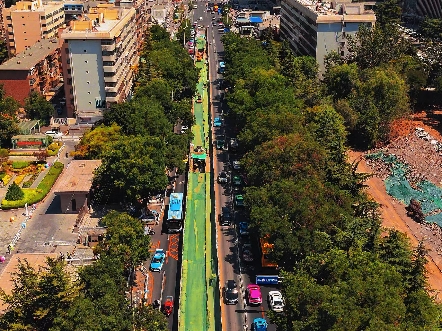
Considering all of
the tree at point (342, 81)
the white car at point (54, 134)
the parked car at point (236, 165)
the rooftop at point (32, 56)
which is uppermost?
the rooftop at point (32, 56)

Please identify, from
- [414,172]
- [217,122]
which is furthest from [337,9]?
[414,172]

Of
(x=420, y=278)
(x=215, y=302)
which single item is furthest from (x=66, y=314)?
(x=420, y=278)

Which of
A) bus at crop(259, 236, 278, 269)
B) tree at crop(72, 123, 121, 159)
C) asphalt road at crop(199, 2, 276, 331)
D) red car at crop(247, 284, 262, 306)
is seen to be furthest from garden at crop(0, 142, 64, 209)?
red car at crop(247, 284, 262, 306)

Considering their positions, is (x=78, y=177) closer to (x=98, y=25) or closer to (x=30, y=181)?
(x=30, y=181)

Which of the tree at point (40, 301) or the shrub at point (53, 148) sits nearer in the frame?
the tree at point (40, 301)

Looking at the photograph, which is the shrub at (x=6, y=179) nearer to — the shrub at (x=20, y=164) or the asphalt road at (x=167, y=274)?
the shrub at (x=20, y=164)

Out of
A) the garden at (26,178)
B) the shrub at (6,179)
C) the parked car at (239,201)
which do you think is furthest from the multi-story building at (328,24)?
the shrub at (6,179)
